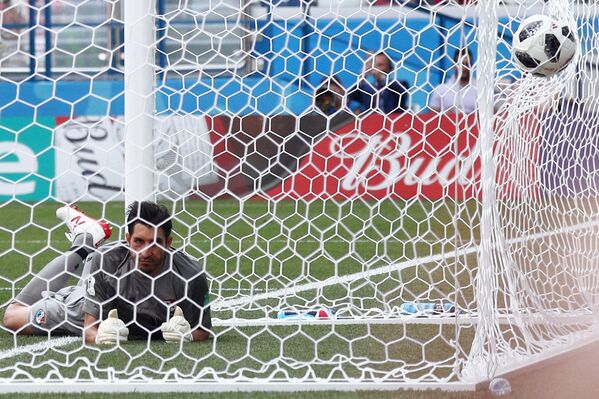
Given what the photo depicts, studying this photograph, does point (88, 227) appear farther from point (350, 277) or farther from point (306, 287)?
point (350, 277)

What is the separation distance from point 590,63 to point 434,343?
2352mm

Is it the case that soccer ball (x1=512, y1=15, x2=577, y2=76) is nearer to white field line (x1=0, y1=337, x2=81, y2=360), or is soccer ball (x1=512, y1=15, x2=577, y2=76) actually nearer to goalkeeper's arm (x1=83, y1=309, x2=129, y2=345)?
goalkeeper's arm (x1=83, y1=309, x2=129, y2=345)

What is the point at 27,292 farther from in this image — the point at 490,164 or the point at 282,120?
the point at 282,120

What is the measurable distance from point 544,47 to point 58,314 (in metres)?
2.88

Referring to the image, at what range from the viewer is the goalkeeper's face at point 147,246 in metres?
5.37

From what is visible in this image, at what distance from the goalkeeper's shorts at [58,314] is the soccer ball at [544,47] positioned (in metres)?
2.60

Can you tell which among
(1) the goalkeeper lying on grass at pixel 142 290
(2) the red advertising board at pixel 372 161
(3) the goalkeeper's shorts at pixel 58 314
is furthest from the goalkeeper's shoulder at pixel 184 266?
(2) the red advertising board at pixel 372 161

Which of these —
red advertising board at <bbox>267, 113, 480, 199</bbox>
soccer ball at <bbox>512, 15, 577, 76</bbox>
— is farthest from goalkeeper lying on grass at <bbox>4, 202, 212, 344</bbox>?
red advertising board at <bbox>267, 113, 480, 199</bbox>

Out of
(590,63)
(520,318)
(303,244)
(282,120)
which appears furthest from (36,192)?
(520,318)

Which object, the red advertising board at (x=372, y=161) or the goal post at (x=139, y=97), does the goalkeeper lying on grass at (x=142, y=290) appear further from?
the red advertising board at (x=372, y=161)

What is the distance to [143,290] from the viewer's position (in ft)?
18.4

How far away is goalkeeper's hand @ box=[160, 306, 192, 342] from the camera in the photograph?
5.50 m

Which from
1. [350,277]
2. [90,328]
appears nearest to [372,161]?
[350,277]

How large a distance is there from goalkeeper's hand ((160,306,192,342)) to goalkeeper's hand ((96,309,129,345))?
7.9 inches
